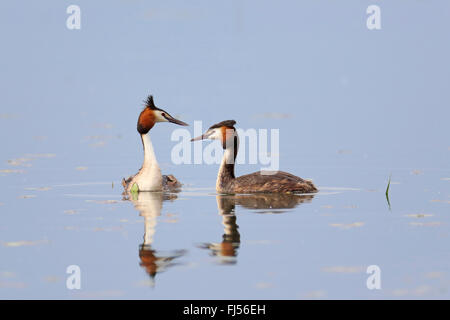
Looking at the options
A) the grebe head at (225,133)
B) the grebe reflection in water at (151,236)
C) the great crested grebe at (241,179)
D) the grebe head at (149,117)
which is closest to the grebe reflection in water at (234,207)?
the great crested grebe at (241,179)

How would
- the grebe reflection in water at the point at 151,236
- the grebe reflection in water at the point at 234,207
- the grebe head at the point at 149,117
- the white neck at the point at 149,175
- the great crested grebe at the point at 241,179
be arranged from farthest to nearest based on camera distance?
the grebe head at the point at 149,117
the white neck at the point at 149,175
the great crested grebe at the point at 241,179
the grebe reflection in water at the point at 234,207
the grebe reflection in water at the point at 151,236

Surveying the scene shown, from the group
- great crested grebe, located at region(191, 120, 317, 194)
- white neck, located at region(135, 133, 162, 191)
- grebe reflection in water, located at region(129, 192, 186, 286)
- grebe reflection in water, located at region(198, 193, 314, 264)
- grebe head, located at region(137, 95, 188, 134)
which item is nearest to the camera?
grebe reflection in water, located at region(129, 192, 186, 286)

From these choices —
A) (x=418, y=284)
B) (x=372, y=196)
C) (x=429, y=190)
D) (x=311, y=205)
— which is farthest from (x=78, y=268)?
(x=429, y=190)

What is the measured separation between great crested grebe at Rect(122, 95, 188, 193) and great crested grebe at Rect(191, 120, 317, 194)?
36.4 inches

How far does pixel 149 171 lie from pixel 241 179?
1632 millimetres

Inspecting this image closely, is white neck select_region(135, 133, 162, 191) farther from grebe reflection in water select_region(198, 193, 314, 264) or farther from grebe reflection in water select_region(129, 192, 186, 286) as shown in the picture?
grebe reflection in water select_region(198, 193, 314, 264)

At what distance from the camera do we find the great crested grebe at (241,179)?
1505cm

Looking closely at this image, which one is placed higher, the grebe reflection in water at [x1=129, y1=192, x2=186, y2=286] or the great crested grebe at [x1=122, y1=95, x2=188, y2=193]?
the great crested grebe at [x1=122, y1=95, x2=188, y2=193]

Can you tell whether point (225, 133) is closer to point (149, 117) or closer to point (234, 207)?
point (149, 117)

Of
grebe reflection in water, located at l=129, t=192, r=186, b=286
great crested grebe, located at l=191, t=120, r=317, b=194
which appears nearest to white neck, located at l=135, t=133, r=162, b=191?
grebe reflection in water, located at l=129, t=192, r=186, b=286

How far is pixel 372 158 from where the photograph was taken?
65.4ft

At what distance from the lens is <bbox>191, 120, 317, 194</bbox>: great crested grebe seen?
1505 centimetres

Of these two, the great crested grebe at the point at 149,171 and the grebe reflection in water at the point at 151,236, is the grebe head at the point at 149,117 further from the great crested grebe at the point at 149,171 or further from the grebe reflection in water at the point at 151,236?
the grebe reflection in water at the point at 151,236

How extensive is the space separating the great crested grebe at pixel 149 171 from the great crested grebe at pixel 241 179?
3.03 feet
